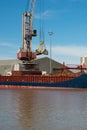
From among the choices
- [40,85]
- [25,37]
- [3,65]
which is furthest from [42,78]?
[3,65]

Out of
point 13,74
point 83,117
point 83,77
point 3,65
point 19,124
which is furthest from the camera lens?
point 3,65

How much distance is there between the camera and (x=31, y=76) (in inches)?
3807

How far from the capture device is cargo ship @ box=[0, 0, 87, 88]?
93250 mm

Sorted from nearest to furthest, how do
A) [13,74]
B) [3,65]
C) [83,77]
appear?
[83,77] → [13,74] → [3,65]

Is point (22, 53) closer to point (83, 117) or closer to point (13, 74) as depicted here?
point (13, 74)

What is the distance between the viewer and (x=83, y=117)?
26688mm

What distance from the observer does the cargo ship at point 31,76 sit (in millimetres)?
93250

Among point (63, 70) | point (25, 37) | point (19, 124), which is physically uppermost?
point (25, 37)

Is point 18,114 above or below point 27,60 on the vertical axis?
below

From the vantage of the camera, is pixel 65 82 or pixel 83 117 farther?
pixel 65 82

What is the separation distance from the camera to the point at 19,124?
22.9 meters

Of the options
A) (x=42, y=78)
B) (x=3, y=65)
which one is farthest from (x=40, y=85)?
(x=3, y=65)

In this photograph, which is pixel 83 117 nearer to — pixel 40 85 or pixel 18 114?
pixel 18 114

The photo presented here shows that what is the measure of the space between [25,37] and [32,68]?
31.3 feet
